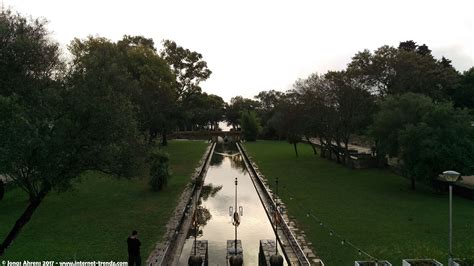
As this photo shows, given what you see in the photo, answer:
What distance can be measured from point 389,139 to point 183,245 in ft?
52.4

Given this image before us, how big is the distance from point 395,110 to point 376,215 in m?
10.3

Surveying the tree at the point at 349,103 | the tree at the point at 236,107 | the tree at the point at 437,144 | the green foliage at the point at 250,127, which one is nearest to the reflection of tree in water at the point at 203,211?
the tree at the point at 437,144

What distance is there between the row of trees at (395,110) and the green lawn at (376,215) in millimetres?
2056

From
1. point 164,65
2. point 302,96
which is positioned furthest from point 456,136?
point 164,65

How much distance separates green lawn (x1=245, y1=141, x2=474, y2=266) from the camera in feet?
42.9

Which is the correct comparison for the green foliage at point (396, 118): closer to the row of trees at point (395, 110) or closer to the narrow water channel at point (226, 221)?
the row of trees at point (395, 110)

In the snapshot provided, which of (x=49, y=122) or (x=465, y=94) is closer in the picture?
(x=49, y=122)

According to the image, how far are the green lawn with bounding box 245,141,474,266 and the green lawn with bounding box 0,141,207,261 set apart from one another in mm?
6159

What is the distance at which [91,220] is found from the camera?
1752 centimetres

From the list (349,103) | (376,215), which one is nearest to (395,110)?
(349,103)

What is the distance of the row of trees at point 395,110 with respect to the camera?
22547 mm

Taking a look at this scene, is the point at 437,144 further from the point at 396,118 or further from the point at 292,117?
the point at 292,117

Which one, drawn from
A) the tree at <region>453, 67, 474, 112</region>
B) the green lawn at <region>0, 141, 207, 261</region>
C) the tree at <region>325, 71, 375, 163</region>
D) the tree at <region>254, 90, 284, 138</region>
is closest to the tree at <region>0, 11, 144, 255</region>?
the green lawn at <region>0, 141, 207, 261</region>

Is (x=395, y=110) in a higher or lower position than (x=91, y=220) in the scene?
higher
